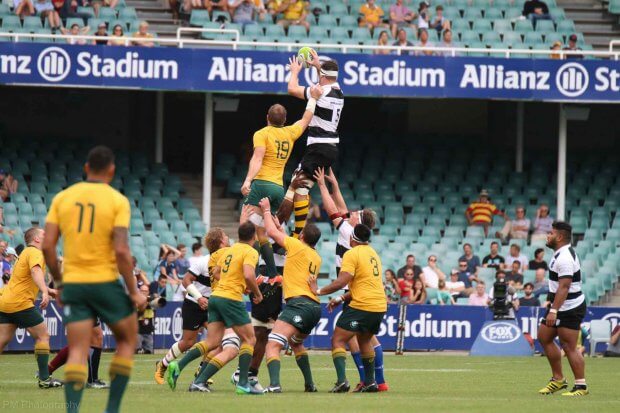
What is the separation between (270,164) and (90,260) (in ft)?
20.2

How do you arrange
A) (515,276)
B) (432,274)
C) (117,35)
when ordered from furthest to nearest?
1. (117,35)
2. (515,276)
3. (432,274)

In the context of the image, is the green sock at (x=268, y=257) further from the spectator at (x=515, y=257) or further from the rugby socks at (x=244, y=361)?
the spectator at (x=515, y=257)

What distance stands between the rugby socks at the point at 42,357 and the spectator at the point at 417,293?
12.1 m

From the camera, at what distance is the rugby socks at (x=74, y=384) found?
34.5ft

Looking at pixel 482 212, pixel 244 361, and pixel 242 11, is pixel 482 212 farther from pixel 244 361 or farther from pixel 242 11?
pixel 244 361

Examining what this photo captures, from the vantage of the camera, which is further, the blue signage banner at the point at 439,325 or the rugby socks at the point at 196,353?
the blue signage banner at the point at 439,325

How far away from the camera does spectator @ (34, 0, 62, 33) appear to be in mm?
29000

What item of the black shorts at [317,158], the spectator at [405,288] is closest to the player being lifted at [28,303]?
the black shorts at [317,158]

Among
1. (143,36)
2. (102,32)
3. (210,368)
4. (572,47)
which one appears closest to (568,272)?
(210,368)

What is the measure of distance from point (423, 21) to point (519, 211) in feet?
16.8

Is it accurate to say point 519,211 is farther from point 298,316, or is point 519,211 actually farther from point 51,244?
point 51,244

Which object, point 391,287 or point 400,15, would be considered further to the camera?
point 400,15

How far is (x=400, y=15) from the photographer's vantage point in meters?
31.3

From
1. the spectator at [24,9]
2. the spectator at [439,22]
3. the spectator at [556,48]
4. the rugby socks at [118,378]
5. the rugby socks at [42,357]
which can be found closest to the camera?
the rugby socks at [118,378]
